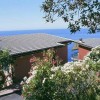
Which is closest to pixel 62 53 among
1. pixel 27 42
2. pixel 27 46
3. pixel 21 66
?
pixel 27 42

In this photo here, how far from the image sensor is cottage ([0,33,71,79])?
25859 millimetres

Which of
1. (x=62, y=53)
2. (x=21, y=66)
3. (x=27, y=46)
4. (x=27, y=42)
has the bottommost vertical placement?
(x=21, y=66)

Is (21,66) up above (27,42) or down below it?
below

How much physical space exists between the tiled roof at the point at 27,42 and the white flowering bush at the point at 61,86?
13296 mm

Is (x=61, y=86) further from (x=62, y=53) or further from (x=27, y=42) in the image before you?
(x=62, y=53)

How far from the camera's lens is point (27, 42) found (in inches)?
1172

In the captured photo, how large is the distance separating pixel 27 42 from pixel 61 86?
18.9 meters

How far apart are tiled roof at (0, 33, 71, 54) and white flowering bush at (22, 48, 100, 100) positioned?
1330cm

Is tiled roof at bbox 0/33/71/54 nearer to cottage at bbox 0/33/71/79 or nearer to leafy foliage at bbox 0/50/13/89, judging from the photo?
cottage at bbox 0/33/71/79

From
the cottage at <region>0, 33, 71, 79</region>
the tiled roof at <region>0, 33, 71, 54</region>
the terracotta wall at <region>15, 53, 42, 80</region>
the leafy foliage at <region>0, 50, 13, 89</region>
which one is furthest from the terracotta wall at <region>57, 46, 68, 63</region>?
the leafy foliage at <region>0, 50, 13, 89</region>

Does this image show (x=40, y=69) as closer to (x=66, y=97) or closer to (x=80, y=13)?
(x=66, y=97)

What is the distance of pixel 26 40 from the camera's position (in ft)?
101

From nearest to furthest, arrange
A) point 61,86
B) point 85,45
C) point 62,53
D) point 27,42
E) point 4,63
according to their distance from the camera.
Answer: point 61,86 → point 4,63 → point 27,42 → point 62,53 → point 85,45

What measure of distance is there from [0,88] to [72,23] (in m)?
11.1
